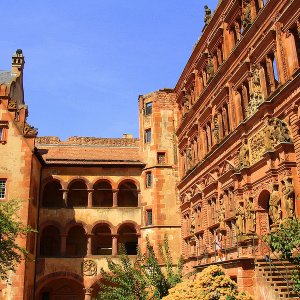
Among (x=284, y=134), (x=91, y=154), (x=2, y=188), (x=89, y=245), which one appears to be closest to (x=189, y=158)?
(x=91, y=154)

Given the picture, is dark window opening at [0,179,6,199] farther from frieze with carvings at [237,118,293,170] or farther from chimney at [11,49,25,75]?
frieze with carvings at [237,118,293,170]

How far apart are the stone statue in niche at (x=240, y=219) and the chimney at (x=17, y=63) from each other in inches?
1189

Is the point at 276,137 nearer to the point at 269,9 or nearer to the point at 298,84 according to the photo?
the point at 298,84

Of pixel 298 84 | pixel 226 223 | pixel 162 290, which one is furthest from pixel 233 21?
pixel 162 290

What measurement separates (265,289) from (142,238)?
2093cm

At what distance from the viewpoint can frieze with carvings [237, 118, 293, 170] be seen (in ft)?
64.5

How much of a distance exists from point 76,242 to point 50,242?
7.60ft

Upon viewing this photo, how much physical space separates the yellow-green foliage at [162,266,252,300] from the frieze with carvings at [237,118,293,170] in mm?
7179

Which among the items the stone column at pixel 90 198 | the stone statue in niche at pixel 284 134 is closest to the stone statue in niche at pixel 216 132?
the stone statue in niche at pixel 284 134

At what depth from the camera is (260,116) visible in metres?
22.0

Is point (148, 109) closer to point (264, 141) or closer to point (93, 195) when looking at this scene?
point (93, 195)

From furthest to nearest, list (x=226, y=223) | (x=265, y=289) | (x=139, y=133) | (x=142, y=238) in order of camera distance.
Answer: (x=139, y=133) → (x=142, y=238) → (x=226, y=223) → (x=265, y=289)

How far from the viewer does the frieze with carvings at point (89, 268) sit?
120 feet

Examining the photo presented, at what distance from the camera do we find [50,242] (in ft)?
132
